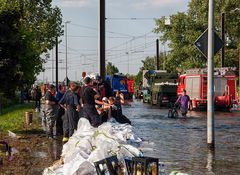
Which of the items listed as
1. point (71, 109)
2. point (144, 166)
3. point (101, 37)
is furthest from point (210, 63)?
point (144, 166)

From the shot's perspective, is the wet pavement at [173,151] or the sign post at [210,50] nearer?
the wet pavement at [173,151]

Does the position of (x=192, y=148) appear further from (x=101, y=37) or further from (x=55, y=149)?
(x=101, y=37)

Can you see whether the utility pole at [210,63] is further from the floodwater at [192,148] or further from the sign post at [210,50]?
the floodwater at [192,148]

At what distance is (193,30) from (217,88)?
25.7 meters

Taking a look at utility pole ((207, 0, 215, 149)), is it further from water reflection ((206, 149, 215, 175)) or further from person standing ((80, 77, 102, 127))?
person standing ((80, 77, 102, 127))

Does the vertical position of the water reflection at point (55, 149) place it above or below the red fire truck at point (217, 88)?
below

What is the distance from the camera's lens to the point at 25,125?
23.3 meters

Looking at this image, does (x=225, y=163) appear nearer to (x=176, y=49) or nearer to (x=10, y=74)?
(x=10, y=74)

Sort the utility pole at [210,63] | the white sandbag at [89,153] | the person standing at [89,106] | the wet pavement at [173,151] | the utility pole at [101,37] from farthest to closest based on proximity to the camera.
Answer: the utility pole at [101,37] < the person standing at [89,106] < the utility pole at [210,63] < the wet pavement at [173,151] < the white sandbag at [89,153]

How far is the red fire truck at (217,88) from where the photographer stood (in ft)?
123

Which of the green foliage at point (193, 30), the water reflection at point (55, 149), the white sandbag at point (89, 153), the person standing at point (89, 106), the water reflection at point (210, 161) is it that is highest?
the green foliage at point (193, 30)

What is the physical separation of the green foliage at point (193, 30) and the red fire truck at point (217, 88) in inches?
893

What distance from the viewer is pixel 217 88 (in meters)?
38.2

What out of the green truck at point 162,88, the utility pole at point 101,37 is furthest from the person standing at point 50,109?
the green truck at point 162,88
